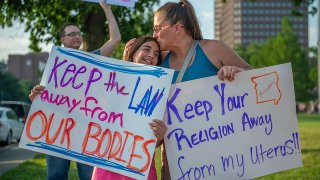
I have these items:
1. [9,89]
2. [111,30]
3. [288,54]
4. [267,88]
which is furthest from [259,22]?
[267,88]

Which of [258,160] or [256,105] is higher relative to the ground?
[256,105]

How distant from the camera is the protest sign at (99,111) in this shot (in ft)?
11.4

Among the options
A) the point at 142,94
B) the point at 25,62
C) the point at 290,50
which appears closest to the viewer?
the point at 142,94

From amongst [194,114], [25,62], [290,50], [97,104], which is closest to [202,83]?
[194,114]

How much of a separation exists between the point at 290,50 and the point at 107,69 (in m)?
67.2

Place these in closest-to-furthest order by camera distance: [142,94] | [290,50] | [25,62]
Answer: [142,94] → [290,50] → [25,62]

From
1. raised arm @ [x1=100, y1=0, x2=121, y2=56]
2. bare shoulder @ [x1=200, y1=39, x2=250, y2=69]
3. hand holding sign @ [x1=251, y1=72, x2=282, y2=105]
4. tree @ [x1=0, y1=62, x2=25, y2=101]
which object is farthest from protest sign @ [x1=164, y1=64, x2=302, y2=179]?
tree @ [x1=0, y1=62, x2=25, y2=101]

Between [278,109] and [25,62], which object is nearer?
[278,109]

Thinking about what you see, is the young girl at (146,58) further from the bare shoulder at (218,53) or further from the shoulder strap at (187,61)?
the bare shoulder at (218,53)

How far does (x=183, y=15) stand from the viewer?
353 centimetres

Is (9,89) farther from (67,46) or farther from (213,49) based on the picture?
(213,49)

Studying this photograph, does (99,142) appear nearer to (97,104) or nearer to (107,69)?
(97,104)

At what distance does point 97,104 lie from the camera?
3607 millimetres

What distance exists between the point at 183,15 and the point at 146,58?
1.12 ft
